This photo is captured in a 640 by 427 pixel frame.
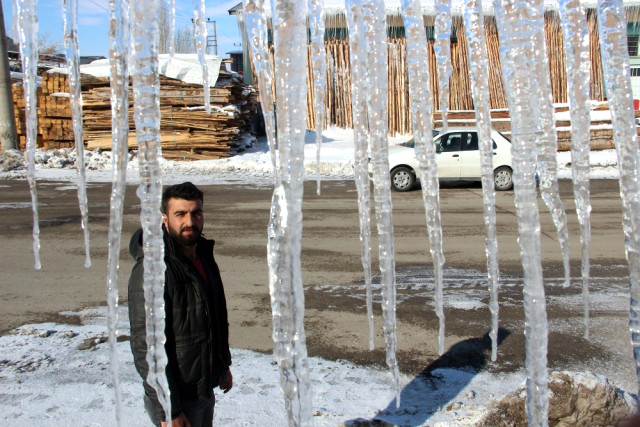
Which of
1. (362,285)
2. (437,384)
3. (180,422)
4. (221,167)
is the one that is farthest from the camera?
(221,167)

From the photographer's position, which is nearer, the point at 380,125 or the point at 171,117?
the point at 380,125

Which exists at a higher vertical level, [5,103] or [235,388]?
[5,103]

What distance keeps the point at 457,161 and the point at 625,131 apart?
11665 millimetres

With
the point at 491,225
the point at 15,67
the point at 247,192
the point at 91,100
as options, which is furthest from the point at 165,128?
the point at 491,225

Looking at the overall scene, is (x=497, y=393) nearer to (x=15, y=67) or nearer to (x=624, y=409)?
Result: (x=624, y=409)

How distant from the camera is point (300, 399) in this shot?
1.74 metres

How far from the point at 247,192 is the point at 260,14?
10.9 meters

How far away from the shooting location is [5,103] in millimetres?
14562

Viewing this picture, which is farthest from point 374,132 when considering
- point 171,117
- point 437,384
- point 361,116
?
point 171,117

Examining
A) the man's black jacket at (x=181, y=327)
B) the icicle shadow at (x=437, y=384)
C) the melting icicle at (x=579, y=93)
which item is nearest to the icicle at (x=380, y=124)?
the melting icicle at (x=579, y=93)

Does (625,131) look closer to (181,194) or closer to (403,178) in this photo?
(181,194)

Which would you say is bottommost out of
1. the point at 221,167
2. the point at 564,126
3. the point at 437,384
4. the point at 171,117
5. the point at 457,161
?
the point at 437,384

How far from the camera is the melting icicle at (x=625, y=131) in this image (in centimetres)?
167

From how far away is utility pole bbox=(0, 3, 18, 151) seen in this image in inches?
544
